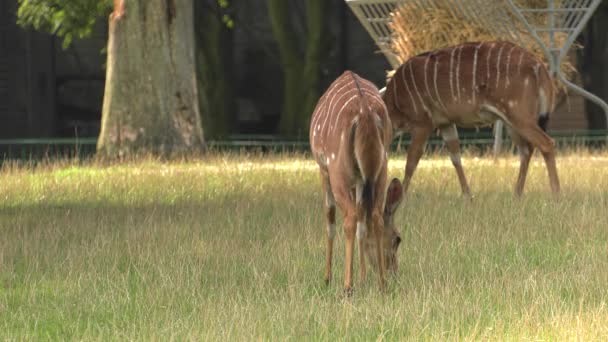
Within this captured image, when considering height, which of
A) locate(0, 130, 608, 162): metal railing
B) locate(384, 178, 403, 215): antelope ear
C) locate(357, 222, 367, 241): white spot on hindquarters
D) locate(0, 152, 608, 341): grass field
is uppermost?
locate(384, 178, 403, 215): antelope ear

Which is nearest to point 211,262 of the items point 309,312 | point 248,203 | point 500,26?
point 309,312

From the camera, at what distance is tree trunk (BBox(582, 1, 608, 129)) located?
2108cm

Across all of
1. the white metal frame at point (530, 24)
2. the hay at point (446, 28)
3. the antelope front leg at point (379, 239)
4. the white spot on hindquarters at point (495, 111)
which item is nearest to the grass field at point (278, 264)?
the antelope front leg at point (379, 239)

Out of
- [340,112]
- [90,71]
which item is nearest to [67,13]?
[90,71]

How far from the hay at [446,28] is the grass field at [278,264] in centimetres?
268

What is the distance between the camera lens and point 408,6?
16.7m

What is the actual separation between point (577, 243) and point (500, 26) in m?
7.42

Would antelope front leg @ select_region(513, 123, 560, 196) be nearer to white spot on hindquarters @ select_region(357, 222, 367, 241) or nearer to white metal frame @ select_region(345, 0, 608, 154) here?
white metal frame @ select_region(345, 0, 608, 154)

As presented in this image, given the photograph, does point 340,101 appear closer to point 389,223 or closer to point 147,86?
point 389,223

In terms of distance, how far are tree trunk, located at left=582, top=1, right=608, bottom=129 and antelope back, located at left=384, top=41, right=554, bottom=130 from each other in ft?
28.9

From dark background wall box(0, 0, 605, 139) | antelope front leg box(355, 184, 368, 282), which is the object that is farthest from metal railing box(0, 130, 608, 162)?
antelope front leg box(355, 184, 368, 282)

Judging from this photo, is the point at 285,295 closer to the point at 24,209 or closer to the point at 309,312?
the point at 309,312

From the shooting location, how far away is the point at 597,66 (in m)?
21.3

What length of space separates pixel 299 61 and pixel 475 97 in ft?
33.4
